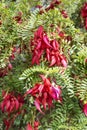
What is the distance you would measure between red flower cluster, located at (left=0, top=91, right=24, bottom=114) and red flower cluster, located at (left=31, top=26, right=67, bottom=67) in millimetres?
226

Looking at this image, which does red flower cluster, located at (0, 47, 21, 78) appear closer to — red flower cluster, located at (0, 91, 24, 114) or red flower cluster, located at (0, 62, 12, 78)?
red flower cluster, located at (0, 62, 12, 78)

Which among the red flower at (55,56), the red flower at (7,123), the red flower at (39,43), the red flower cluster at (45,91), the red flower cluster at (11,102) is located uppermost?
the red flower at (39,43)

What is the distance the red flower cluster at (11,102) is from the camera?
1.50 meters

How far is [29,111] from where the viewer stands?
154 cm

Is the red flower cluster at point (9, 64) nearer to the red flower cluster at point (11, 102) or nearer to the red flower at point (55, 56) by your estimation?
the red flower cluster at point (11, 102)

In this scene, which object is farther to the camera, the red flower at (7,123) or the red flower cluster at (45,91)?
the red flower at (7,123)

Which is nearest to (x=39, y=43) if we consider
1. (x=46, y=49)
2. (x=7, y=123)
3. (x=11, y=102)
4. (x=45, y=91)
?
(x=46, y=49)

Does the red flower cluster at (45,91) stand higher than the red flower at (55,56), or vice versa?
the red flower at (55,56)

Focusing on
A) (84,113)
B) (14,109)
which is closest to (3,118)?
(14,109)

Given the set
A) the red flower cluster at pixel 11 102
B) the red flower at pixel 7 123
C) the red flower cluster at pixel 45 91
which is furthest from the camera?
the red flower at pixel 7 123

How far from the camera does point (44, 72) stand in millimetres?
1302

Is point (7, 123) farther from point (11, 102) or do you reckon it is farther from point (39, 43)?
point (39, 43)

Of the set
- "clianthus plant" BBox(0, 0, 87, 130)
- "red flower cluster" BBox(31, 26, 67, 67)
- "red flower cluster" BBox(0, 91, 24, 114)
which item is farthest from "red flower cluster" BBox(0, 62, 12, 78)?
"red flower cluster" BBox(31, 26, 67, 67)

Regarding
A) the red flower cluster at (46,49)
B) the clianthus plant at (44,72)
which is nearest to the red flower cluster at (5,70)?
the clianthus plant at (44,72)
